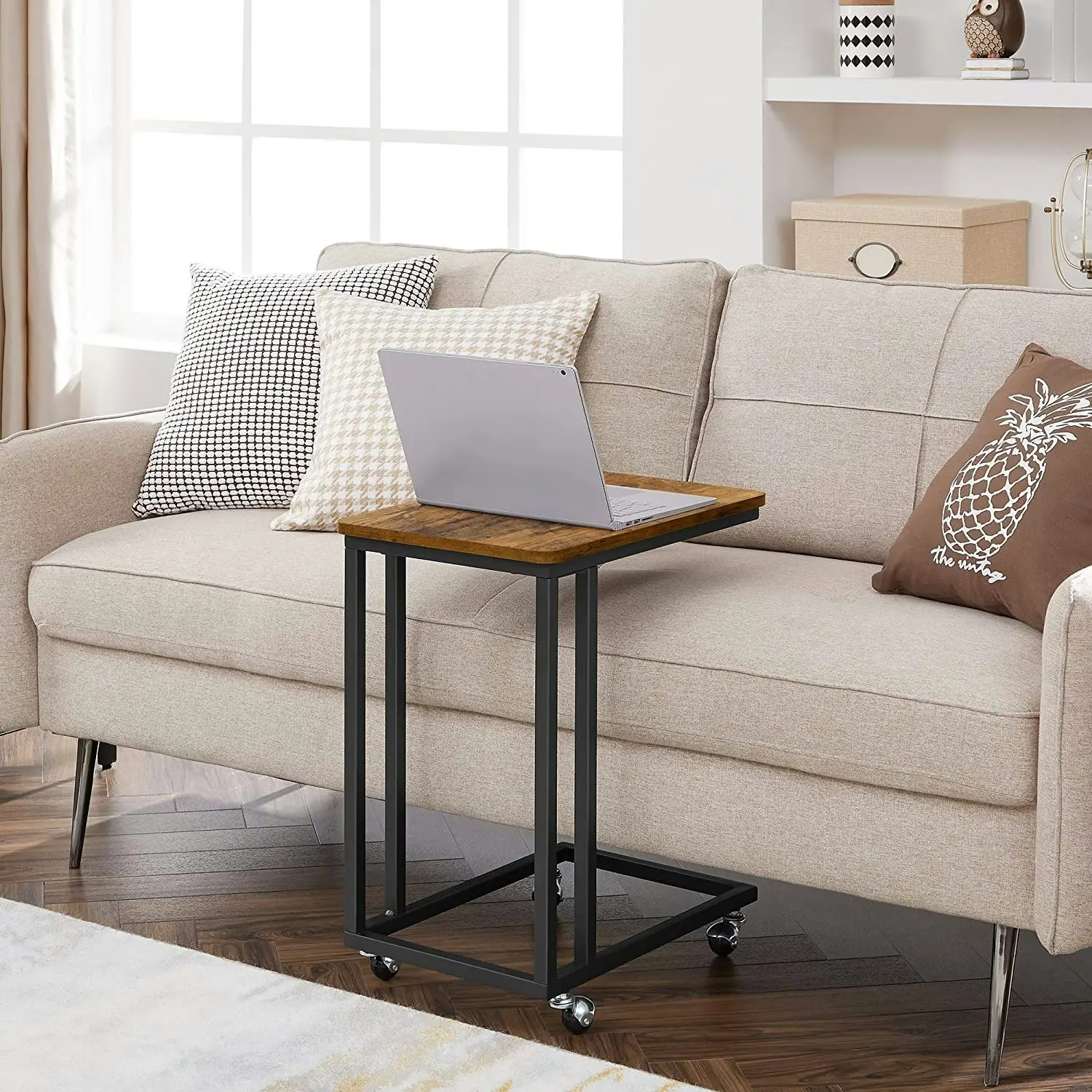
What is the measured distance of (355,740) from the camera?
2385mm

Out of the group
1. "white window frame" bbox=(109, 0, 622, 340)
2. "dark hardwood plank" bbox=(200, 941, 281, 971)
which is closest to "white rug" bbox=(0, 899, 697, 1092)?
"dark hardwood plank" bbox=(200, 941, 281, 971)

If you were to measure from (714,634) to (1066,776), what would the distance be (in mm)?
475

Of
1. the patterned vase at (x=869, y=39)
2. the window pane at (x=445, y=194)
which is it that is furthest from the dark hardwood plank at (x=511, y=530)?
the window pane at (x=445, y=194)

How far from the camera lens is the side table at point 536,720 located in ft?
7.23

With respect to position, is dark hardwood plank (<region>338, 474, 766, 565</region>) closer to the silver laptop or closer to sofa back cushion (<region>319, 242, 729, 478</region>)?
the silver laptop

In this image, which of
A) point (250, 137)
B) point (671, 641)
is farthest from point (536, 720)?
point (250, 137)

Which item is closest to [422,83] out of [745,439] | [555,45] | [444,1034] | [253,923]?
[555,45]

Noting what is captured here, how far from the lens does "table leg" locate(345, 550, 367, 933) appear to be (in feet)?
7.68

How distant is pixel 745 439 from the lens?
110 inches

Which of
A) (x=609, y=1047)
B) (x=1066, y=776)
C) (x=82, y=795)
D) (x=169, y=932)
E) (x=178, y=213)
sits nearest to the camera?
(x=1066, y=776)

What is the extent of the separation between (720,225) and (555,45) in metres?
0.77

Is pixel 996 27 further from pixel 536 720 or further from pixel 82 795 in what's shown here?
pixel 82 795

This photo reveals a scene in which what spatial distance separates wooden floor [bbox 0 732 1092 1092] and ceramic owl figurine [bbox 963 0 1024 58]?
1.83 meters

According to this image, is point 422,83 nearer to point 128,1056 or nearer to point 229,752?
point 229,752
